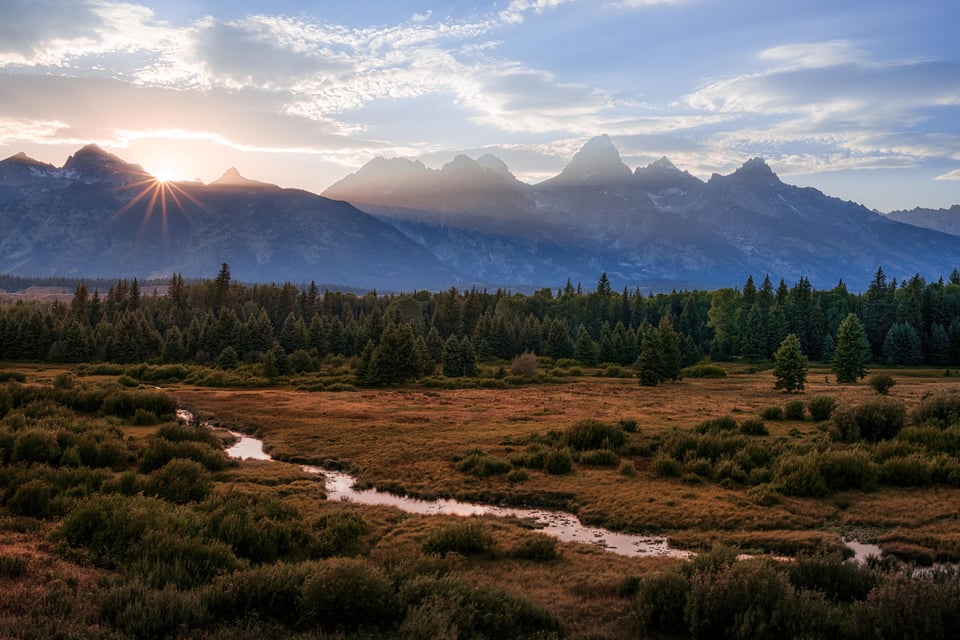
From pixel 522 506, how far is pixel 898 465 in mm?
16340

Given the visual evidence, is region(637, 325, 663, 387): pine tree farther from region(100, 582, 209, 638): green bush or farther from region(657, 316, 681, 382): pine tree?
region(100, 582, 209, 638): green bush

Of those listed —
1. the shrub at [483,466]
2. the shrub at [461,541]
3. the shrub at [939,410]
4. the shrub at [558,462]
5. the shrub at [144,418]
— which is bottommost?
the shrub at [144,418]

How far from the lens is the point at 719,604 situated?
11383mm

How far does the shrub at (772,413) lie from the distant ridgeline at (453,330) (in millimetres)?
35437

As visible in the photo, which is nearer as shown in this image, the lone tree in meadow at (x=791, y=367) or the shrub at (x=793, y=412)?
the shrub at (x=793, y=412)

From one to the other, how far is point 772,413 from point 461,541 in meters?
32.3

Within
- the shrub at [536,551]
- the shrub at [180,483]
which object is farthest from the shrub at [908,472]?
the shrub at [180,483]

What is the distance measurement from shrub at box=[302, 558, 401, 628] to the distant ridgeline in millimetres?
61275

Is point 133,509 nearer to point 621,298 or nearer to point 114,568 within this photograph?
point 114,568

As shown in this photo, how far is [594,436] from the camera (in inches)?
1316

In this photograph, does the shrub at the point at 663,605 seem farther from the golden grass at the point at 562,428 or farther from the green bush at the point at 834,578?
the golden grass at the point at 562,428

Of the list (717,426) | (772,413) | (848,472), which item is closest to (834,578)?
(848,472)

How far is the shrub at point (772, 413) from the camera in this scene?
137ft

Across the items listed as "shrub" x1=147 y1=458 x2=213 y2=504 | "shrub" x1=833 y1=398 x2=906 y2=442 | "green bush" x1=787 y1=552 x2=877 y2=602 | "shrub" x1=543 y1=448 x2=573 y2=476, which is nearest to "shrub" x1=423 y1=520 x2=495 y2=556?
"green bush" x1=787 y1=552 x2=877 y2=602
